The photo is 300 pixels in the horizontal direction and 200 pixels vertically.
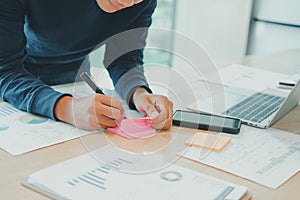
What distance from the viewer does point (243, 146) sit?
861 mm

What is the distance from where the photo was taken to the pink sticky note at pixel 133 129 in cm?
89

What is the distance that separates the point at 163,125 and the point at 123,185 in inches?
10.8

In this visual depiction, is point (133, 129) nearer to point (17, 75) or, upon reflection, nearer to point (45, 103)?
point (45, 103)

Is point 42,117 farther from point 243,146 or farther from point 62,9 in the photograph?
point 243,146

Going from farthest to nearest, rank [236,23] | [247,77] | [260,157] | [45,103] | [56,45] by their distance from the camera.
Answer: [236,23], [247,77], [56,45], [45,103], [260,157]

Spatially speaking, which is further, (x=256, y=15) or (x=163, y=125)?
(x=256, y=15)

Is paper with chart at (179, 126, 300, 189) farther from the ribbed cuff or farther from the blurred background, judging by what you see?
the blurred background

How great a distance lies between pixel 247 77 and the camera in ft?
4.60

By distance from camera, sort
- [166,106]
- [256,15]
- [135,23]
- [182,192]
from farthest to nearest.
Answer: [256,15] → [135,23] → [166,106] → [182,192]

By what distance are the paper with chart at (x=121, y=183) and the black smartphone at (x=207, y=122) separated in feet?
0.67

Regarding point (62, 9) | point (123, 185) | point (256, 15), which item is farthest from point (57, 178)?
point (256, 15)

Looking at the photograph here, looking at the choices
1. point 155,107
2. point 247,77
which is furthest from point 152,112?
point 247,77

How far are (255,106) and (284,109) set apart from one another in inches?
3.4

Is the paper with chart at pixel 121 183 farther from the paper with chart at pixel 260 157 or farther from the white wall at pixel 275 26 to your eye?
the white wall at pixel 275 26
